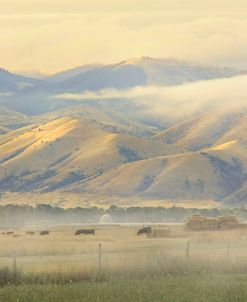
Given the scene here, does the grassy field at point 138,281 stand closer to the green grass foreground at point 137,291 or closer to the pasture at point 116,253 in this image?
the green grass foreground at point 137,291

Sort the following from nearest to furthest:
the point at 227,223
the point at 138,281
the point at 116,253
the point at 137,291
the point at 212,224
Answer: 1. the point at 137,291
2. the point at 138,281
3. the point at 116,253
4. the point at 227,223
5. the point at 212,224

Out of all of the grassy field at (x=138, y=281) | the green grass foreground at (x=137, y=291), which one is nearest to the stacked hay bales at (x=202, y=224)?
the grassy field at (x=138, y=281)

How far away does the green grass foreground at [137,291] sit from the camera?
116 feet

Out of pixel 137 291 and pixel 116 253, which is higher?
pixel 116 253

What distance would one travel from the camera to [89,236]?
10644 centimetres

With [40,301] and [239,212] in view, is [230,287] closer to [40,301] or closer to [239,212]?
[40,301]

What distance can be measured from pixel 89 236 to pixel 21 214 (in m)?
91.0

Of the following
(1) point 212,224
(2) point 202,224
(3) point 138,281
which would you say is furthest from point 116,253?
(1) point 212,224

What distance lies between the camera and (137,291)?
123ft

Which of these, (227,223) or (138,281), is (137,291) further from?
(227,223)

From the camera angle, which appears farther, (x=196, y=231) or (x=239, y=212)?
(x=239, y=212)

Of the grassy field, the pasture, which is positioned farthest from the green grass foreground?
the pasture

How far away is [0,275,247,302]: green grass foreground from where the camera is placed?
35.5 m

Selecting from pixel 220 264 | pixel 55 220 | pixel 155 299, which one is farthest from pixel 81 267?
pixel 55 220
